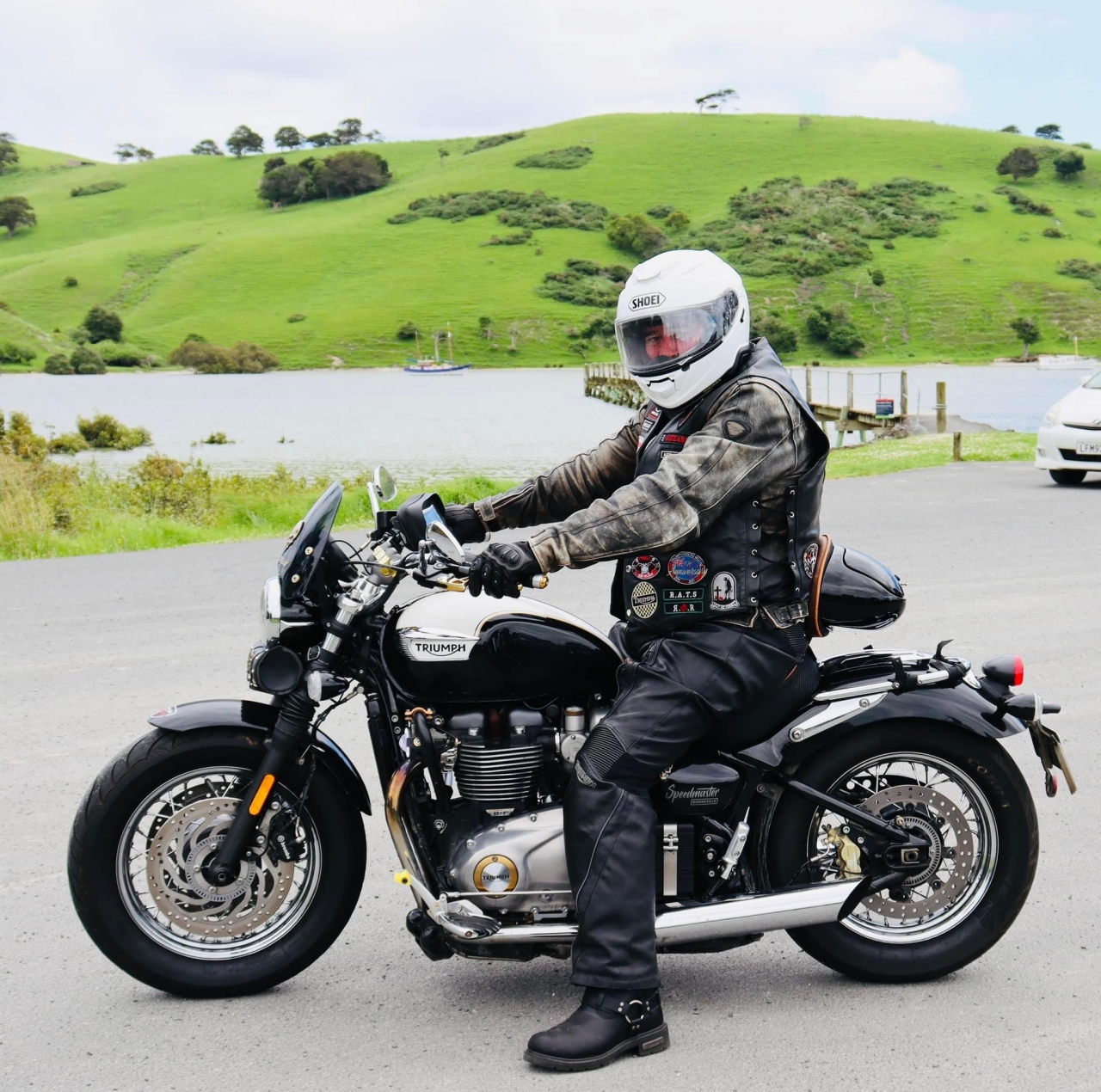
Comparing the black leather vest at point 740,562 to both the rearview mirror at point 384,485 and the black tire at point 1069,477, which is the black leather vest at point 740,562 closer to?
the rearview mirror at point 384,485

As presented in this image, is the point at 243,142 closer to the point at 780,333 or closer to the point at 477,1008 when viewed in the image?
the point at 780,333

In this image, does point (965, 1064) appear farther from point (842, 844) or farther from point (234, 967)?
point (234, 967)

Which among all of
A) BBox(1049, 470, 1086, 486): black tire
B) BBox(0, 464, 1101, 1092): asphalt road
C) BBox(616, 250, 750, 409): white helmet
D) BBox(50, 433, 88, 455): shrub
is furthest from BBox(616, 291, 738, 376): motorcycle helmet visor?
BBox(50, 433, 88, 455): shrub

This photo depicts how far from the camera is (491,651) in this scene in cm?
327

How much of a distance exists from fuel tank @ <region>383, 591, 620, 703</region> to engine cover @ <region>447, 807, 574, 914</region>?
0.35 m

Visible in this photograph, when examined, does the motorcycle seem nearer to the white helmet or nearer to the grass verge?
the white helmet

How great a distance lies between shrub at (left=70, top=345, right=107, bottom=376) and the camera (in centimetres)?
9012

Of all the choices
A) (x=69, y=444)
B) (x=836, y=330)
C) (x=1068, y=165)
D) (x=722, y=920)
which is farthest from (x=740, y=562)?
(x=1068, y=165)

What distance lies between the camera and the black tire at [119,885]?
343cm

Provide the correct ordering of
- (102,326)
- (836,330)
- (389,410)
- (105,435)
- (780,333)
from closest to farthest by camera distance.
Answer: (105,435)
(389,410)
(780,333)
(836,330)
(102,326)

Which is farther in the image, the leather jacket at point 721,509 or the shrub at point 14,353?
the shrub at point 14,353

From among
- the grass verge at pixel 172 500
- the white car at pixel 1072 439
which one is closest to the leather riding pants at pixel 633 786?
the grass verge at pixel 172 500

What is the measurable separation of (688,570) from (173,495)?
15.4 metres

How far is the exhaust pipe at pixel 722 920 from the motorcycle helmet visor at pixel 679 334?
1461 millimetres
